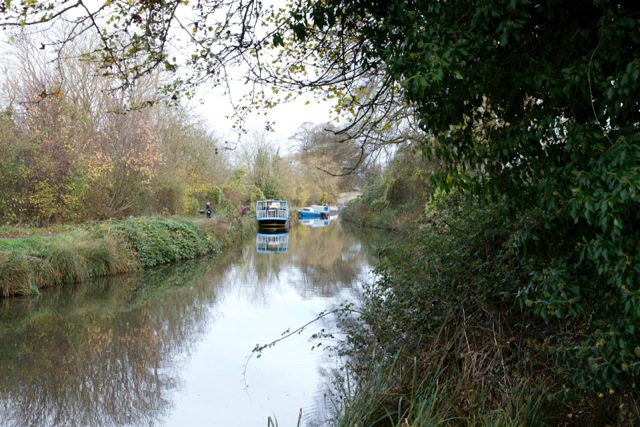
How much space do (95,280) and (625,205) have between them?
13.4 metres

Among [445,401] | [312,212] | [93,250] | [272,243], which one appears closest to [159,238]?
[93,250]

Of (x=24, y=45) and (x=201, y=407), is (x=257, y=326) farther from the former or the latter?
(x=24, y=45)

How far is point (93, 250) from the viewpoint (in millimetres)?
14000

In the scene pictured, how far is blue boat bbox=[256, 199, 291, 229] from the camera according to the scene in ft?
109

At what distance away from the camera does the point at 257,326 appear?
10344 mm

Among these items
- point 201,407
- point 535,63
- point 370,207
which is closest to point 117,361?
point 201,407

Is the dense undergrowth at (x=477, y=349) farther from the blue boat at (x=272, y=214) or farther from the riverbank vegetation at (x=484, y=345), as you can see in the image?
the blue boat at (x=272, y=214)

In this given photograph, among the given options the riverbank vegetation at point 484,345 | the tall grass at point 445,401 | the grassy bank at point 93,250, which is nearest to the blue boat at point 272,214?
the grassy bank at point 93,250

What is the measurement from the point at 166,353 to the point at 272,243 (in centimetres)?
1864

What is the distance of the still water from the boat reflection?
8.27m

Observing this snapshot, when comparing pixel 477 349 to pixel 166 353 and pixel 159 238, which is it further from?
pixel 159 238

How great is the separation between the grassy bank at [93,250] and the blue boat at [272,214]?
11.4 meters

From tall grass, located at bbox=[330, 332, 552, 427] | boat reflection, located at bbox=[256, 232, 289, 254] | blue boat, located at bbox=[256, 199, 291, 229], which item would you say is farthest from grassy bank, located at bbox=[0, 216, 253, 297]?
blue boat, located at bbox=[256, 199, 291, 229]

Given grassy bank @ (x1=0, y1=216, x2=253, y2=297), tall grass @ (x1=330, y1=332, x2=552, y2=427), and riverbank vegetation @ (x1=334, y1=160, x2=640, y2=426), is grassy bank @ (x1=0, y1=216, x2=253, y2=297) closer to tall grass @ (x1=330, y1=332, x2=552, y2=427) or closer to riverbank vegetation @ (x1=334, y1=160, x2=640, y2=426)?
riverbank vegetation @ (x1=334, y1=160, x2=640, y2=426)
